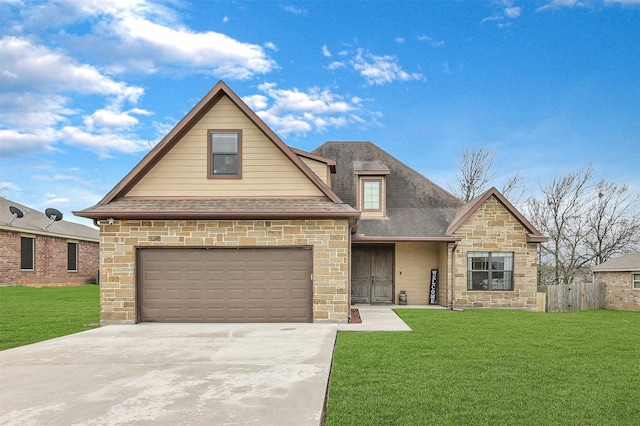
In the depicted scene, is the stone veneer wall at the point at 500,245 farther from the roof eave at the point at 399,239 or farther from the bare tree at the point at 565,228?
the bare tree at the point at 565,228

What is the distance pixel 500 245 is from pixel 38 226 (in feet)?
85.0

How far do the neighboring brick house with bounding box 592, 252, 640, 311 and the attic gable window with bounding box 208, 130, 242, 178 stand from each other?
63.0ft

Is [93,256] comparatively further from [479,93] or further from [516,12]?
[516,12]

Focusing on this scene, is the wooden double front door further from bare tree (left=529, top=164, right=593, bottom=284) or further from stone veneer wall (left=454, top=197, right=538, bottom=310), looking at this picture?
bare tree (left=529, top=164, right=593, bottom=284)

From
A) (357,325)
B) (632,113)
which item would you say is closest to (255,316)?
(357,325)

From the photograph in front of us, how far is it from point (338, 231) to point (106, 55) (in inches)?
485

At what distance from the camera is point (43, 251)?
2708cm

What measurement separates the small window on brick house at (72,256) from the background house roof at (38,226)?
2.31 feet

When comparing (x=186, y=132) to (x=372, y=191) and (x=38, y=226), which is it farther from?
(x=38, y=226)

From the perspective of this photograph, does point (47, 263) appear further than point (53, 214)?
No

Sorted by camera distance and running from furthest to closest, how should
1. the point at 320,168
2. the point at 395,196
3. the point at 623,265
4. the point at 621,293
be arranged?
the point at 623,265 < the point at 621,293 < the point at 395,196 < the point at 320,168

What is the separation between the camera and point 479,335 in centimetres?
1020

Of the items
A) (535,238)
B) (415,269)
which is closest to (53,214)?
(415,269)

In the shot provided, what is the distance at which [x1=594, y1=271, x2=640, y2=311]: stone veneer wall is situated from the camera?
21016 millimetres
